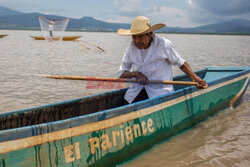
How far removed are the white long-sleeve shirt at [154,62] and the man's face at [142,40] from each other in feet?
0.29

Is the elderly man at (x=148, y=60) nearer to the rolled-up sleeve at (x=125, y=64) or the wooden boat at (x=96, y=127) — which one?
the rolled-up sleeve at (x=125, y=64)

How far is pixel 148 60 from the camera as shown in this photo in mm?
3854

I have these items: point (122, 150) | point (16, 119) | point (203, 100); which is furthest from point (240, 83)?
point (16, 119)

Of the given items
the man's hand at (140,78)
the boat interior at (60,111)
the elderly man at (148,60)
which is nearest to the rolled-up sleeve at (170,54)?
the elderly man at (148,60)

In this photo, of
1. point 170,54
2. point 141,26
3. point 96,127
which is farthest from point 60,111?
point 170,54

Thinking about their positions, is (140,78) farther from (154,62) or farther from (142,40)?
(142,40)

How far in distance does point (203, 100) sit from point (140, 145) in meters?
1.85

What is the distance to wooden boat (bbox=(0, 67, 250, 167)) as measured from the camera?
237 centimetres

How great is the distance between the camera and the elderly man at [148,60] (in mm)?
3645

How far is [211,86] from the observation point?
15.8 ft

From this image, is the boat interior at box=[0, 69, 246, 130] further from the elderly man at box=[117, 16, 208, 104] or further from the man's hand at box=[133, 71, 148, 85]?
the man's hand at box=[133, 71, 148, 85]

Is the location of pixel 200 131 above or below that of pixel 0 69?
below

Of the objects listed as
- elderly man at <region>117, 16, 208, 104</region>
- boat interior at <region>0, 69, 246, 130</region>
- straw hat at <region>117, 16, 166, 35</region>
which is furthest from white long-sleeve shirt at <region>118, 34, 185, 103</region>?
boat interior at <region>0, 69, 246, 130</region>

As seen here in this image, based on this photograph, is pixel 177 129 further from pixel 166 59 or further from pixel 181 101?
pixel 166 59
